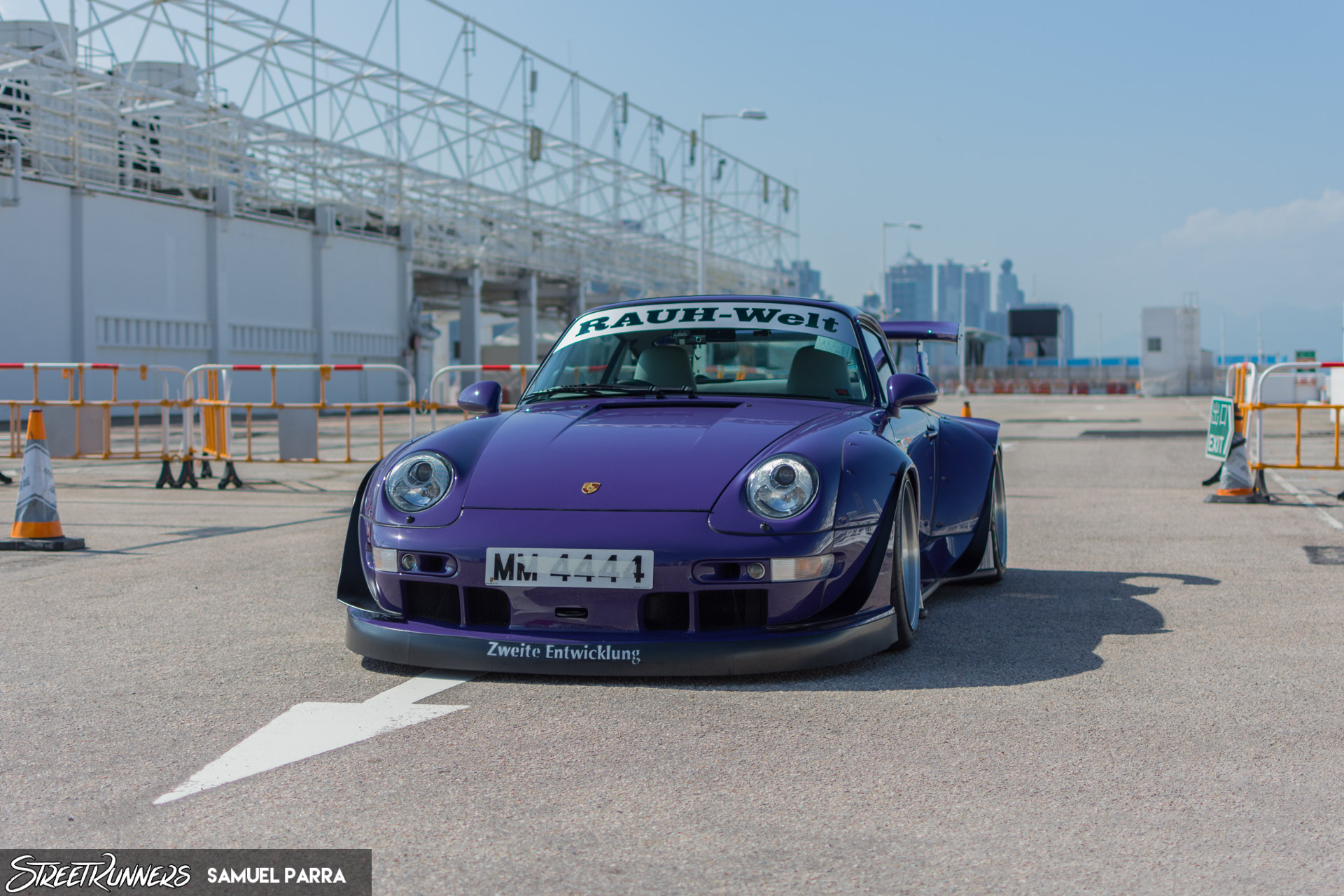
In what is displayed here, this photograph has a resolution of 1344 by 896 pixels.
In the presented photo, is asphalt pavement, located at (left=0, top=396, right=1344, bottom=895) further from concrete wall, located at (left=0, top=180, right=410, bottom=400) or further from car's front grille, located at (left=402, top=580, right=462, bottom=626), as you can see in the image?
concrete wall, located at (left=0, top=180, right=410, bottom=400)

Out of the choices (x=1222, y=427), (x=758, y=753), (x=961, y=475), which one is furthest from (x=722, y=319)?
(x=1222, y=427)

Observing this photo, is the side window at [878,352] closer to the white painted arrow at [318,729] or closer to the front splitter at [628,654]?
the front splitter at [628,654]

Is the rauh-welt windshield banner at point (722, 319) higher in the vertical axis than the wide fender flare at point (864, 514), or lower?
higher

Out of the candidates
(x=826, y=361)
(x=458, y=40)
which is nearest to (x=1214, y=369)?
(x=458, y=40)

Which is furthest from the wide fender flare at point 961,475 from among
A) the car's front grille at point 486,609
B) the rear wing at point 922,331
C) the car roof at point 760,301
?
the car's front grille at point 486,609

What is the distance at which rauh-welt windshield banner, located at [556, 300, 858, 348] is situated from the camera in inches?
215

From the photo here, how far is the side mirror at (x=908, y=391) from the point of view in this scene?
516cm

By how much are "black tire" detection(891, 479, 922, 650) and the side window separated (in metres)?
0.87

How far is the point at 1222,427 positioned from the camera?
37.7ft

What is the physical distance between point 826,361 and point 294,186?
3647cm

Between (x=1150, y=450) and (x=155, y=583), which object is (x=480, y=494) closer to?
(x=155, y=583)

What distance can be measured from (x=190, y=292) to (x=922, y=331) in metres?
30.7

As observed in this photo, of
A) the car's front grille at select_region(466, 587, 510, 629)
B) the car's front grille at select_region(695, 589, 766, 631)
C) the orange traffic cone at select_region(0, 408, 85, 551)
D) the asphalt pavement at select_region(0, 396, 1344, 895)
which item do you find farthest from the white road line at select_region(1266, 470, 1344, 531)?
the orange traffic cone at select_region(0, 408, 85, 551)

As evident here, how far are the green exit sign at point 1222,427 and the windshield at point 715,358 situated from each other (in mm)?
6960
